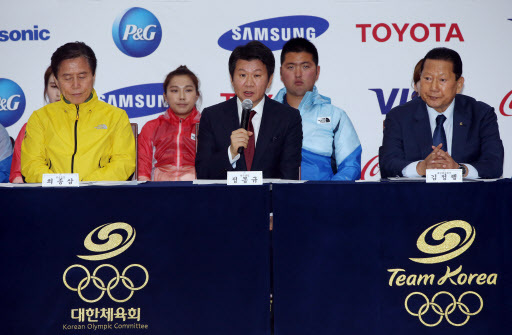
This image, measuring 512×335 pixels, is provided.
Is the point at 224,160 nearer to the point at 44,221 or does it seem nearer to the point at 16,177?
the point at 44,221

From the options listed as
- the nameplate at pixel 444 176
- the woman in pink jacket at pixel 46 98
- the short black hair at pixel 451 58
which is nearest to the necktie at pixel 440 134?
the short black hair at pixel 451 58

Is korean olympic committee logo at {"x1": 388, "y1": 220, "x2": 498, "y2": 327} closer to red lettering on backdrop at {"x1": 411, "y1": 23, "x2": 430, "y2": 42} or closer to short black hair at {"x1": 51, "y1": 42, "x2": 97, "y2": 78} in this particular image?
short black hair at {"x1": 51, "y1": 42, "x2": 97, "y2": 78}

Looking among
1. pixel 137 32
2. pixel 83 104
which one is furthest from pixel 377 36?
pixel 83 104

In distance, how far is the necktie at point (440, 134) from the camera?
132 inches

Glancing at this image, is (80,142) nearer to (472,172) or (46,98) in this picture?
(46,98)

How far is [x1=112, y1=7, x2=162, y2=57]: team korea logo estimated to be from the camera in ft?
15.6

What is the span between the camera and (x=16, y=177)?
3.80 metres

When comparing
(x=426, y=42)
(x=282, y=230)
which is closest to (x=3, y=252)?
(x=282, y=230)

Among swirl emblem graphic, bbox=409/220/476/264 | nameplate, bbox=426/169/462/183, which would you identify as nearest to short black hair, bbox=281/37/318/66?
nameplate, bbox=426/169/462/183

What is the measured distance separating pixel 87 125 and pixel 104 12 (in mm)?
1804

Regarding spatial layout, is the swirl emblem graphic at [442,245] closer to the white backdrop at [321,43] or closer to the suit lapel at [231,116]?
the suit lapel at [231,116]

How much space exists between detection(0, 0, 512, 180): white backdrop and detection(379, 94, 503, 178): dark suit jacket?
4.67 feet

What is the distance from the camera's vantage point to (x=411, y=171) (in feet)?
10.0

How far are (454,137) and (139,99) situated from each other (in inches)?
110
